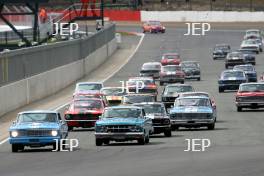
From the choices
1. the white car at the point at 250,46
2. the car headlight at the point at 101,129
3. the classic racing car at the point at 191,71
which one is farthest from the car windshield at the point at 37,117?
the white car at the point at 250,46

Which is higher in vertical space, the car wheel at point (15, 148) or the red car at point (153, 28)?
the car wheel at point (15, 148)

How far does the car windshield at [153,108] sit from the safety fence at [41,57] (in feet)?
43.5

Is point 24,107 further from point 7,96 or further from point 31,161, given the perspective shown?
point 31,161

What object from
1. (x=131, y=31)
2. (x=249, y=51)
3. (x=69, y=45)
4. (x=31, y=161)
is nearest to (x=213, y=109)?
(x=31, y=161)

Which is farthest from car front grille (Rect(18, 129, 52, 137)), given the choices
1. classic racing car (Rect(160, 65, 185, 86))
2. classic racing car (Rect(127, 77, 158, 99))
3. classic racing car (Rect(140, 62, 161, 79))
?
classic racing car (Rect(140, 62, 161, 79))

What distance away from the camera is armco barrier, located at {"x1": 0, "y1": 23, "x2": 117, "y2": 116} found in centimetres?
5388

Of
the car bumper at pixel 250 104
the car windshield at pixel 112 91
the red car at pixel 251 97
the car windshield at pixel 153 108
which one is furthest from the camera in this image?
the car windshield at pixel 112 91

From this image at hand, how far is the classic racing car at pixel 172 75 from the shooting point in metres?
74.0

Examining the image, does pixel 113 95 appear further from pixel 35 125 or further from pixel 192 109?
pixel 35 125

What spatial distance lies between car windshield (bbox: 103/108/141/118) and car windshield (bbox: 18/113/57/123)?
6.44 ft

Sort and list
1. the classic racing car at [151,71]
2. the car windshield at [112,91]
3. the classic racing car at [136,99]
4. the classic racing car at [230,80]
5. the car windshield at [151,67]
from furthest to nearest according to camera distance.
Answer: the car windshield at [151,67]
the classic racing car at [151,71]
the classic racing car at [230,80]
the car windshield at [112,91]
the classic racing car at [136,99]

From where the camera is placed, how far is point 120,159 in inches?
1153

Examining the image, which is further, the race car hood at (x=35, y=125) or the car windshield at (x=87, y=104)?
the car windshield at (x=87, y=104)

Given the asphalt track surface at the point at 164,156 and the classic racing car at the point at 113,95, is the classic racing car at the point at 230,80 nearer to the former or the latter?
the classic racing car at the point at 113,95
